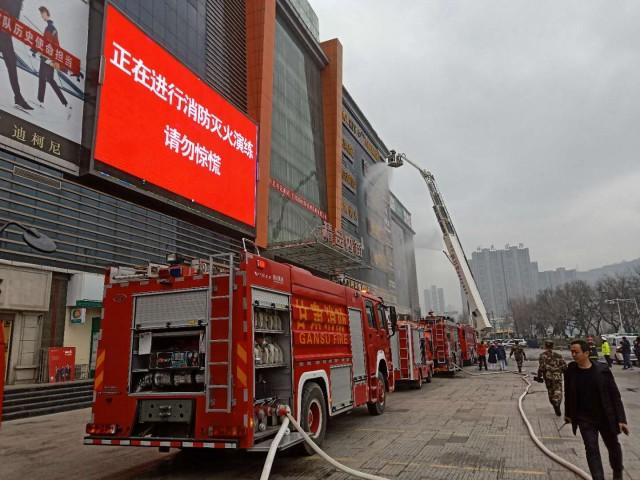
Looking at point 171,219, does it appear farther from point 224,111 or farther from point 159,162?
point 224,111

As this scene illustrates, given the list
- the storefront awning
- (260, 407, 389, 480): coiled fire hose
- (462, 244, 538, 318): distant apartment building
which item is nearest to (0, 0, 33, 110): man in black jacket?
(260, 407, 389, 480): coiled fire hose

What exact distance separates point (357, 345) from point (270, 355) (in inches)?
142

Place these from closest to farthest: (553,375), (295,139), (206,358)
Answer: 1. (206,358)
2. (553,375)
3. (295,139)

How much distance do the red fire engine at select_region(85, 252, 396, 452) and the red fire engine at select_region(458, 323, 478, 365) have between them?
22.6 m

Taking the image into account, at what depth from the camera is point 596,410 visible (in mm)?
5254

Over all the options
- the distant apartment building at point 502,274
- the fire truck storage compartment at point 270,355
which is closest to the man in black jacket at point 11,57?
the fire truck storage compartment at point 270,355

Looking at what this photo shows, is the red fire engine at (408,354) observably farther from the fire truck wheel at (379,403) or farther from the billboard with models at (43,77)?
the billboard with models at (43,77)

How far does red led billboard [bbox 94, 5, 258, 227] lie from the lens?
17.0 metres

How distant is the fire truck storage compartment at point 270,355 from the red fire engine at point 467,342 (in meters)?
22.8

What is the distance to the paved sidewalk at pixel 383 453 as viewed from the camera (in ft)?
21.3

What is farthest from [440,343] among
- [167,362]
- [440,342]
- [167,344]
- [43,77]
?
[43,77]

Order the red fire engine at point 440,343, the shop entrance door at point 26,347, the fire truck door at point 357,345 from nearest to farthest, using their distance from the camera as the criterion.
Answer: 1. the fire truck door at point 357,345
2. the shop entrance door at point 26,347
3. the red fire engine at point 440,343

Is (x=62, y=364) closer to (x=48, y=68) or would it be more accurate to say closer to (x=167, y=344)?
(x=48, y=68)

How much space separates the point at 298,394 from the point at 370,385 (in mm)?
4021
